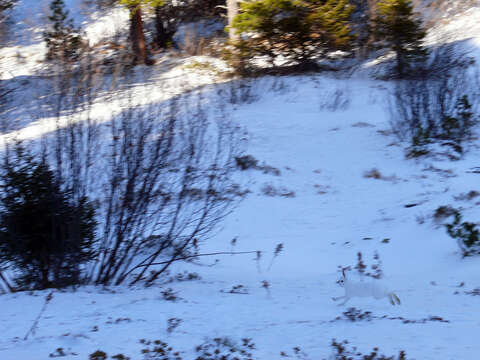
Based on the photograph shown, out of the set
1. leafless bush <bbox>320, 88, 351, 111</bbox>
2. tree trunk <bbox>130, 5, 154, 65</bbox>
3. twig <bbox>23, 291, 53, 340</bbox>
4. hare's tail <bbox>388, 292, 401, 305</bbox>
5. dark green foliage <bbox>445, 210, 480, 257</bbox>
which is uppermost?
tree trunk <bbox>130, 5, 154, 65</bbox>

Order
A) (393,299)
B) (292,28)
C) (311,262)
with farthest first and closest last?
(292,28), (311,262), (393,299)

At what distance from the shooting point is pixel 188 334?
3.63m

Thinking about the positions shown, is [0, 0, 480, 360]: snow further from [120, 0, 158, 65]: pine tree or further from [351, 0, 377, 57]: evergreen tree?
[120, 0, 158, 65]: pine tree

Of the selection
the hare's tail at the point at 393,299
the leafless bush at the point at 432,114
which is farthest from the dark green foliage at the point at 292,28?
the hare's tail at the point at 393,299

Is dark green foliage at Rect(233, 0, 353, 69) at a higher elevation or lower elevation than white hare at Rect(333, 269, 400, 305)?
higher

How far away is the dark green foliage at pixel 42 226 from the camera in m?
4.71

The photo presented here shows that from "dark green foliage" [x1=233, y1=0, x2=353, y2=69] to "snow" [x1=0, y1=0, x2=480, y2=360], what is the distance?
164 centimetres

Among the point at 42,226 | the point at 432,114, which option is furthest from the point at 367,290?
the point at 432,114

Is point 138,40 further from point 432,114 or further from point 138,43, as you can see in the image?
point 432,114

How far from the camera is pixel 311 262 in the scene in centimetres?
634

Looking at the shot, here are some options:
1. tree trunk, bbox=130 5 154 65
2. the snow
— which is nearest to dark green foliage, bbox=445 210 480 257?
the snow

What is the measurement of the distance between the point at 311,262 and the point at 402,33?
31.1 ft

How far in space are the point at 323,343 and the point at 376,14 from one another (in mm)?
13557

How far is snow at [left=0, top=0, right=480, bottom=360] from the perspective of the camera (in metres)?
3.51
